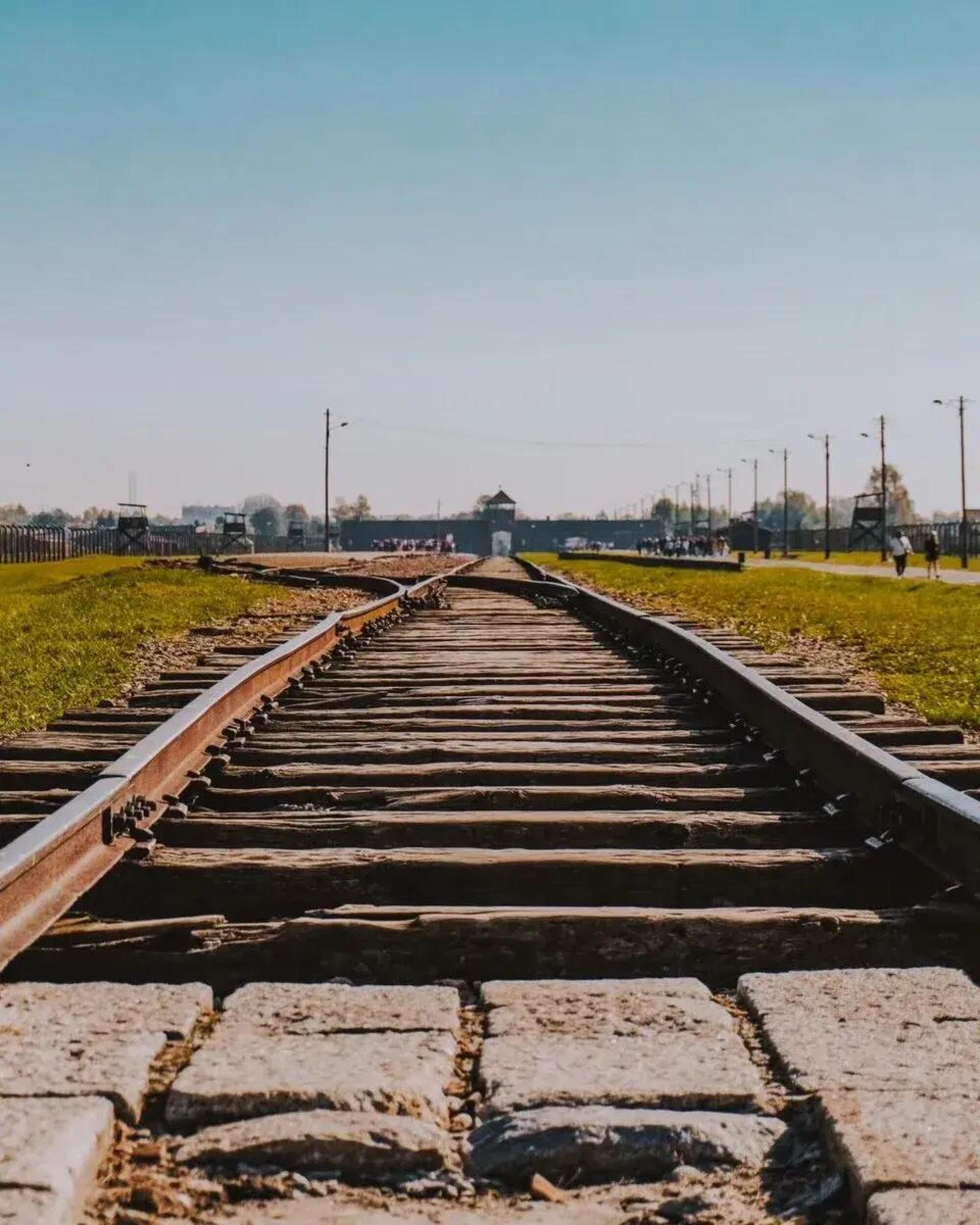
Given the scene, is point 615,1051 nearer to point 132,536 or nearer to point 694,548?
point 132,536

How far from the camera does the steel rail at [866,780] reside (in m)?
3.59

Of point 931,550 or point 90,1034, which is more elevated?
point 931,550

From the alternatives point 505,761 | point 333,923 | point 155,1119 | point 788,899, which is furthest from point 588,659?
point 155,1119

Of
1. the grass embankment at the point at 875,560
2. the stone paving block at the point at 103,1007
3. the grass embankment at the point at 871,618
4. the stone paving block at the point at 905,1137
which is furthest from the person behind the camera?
the grass embankment at the point at 875,560

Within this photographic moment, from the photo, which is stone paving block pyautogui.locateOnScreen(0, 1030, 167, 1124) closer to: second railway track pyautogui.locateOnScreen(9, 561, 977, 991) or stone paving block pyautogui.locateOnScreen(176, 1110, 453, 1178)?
stone paving block pyautogui.locateOnScreen(176, 1110, 453, 1178)

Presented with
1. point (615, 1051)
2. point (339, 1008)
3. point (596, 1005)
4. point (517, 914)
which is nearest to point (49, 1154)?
point (339, 1008)

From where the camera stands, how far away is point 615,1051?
2.59m

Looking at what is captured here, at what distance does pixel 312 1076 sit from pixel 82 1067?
1.35 ft

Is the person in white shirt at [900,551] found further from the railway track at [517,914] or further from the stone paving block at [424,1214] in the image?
the stone paving block at [424,1214]

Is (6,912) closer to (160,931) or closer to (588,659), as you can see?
(160,931)

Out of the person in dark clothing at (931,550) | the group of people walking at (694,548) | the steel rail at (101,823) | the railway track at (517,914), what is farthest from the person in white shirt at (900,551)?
the group of people walking at (694,548)

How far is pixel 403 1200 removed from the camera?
210 centimetres

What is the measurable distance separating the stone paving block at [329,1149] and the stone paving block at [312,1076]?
8 cm

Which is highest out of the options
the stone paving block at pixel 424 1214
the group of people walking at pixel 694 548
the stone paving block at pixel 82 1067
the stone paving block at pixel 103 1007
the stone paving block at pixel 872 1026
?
the group of people walking at pixel 694 548
